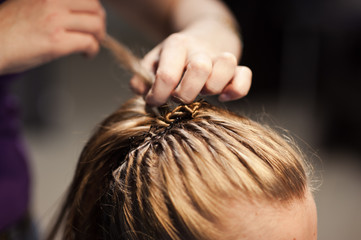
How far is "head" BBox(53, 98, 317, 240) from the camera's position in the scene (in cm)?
55

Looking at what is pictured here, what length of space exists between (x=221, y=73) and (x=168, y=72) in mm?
81

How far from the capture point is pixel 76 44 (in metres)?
0.69

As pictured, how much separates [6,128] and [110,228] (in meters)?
0.44

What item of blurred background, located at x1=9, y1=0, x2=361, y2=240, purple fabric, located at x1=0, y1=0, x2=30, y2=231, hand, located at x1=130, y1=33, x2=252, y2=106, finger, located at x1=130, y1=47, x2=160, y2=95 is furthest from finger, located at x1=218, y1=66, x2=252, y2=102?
blurred background, located at x1=9, y1=0, x2=361, y2=240

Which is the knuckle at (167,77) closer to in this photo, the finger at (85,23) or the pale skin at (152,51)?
the pale skin at (152,51)

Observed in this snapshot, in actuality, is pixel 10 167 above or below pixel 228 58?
below

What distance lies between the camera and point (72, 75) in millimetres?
3621

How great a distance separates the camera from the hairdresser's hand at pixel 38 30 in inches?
24.5

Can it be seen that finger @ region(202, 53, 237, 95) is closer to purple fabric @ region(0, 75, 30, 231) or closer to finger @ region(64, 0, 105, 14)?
finger @ region(64, 0, 105, 14)

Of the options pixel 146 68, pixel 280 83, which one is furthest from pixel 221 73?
pixel 280 83

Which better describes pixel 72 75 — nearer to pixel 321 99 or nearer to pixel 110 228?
pixel 321 99

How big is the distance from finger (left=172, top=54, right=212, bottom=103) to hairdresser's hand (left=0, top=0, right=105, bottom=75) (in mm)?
225

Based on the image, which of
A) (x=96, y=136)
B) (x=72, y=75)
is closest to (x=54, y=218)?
(x=96, y=136)

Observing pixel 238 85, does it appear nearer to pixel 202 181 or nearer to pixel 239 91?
pixel 239 91
